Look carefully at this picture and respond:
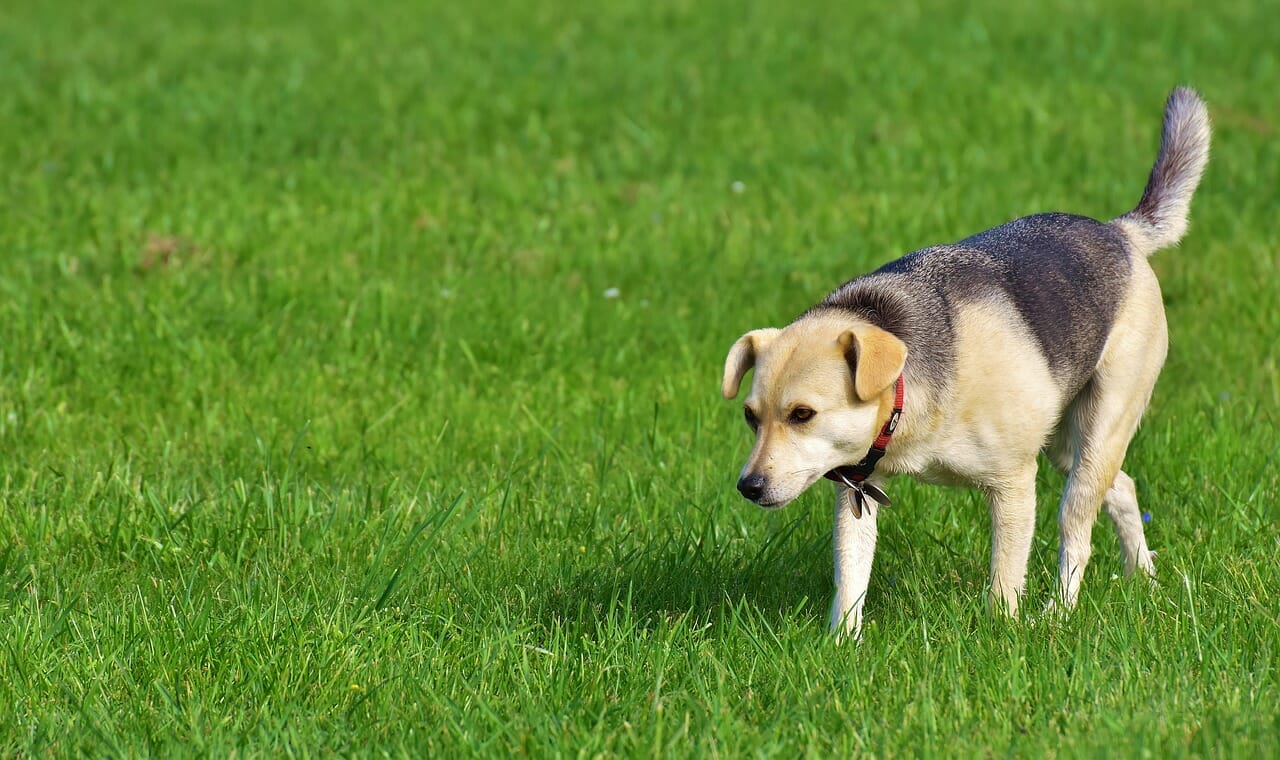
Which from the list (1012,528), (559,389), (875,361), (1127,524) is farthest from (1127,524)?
(559,389)

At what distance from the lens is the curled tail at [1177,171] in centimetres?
564

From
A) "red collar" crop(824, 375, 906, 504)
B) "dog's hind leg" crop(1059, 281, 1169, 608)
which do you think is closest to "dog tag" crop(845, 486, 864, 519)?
"red collar" crop(824, 375, 906, 504)

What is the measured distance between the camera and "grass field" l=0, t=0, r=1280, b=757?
13.6ft

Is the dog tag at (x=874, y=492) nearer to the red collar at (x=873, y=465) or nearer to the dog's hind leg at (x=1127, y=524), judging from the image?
the red collar at (x=873, y=465)

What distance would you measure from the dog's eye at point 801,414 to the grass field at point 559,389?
0.57 m

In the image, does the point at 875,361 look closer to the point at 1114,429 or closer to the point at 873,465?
the point at 873,465

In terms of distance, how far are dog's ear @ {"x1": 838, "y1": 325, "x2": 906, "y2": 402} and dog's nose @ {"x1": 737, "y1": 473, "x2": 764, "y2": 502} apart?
1.23 feet

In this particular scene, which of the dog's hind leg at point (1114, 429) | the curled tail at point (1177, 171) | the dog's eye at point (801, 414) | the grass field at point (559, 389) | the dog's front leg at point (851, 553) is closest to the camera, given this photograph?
the grass field at point (559, 389)

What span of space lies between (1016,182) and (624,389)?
3560 millimetres

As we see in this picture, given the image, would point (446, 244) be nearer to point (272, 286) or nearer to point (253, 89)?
point (272, 286)

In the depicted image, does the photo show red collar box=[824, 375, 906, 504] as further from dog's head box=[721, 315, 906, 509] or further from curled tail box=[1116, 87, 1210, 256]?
curled tail box=[1116, 87, 1210, 256]

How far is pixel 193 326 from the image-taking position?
7414mm

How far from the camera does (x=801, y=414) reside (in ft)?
14.6

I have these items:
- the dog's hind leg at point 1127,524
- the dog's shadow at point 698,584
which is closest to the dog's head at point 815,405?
the dog's shadow at point 698,584
